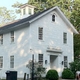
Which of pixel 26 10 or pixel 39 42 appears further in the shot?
pixel 26 10

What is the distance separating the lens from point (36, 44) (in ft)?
91.9

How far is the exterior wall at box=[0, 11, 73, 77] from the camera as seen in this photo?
27.8 m

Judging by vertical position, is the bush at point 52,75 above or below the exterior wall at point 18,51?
below

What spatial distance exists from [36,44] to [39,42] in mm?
490

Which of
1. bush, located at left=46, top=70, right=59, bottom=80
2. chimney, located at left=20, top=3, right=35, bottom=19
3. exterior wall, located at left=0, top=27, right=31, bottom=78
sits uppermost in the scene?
chimney, located at left=20, top=3, right=35, bottom=19

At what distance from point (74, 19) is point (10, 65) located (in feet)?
46.8

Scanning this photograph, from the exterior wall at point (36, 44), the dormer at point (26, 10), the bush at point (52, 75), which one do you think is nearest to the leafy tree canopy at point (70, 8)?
the exterior wall at point (36, 44)

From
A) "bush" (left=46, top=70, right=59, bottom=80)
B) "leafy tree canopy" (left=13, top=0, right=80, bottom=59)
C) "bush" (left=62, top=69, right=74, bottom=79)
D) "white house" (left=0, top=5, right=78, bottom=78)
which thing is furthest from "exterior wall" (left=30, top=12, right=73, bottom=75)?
"leafy tree canopy" (left=13, top=0, right=80, bottom=59)

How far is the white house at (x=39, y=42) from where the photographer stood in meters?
27.9

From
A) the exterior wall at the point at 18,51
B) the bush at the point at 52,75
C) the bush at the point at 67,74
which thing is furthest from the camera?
the bush at the point at 67,74

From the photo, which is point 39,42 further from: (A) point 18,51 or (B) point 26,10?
(B) point 26,10

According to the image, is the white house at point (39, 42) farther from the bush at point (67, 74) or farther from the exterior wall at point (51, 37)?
the bush at point (67, 74)

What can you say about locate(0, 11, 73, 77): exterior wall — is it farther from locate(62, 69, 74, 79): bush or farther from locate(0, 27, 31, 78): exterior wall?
locate(62, 69, 74, 79): bush

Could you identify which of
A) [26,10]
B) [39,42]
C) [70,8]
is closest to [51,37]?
[39,42]
